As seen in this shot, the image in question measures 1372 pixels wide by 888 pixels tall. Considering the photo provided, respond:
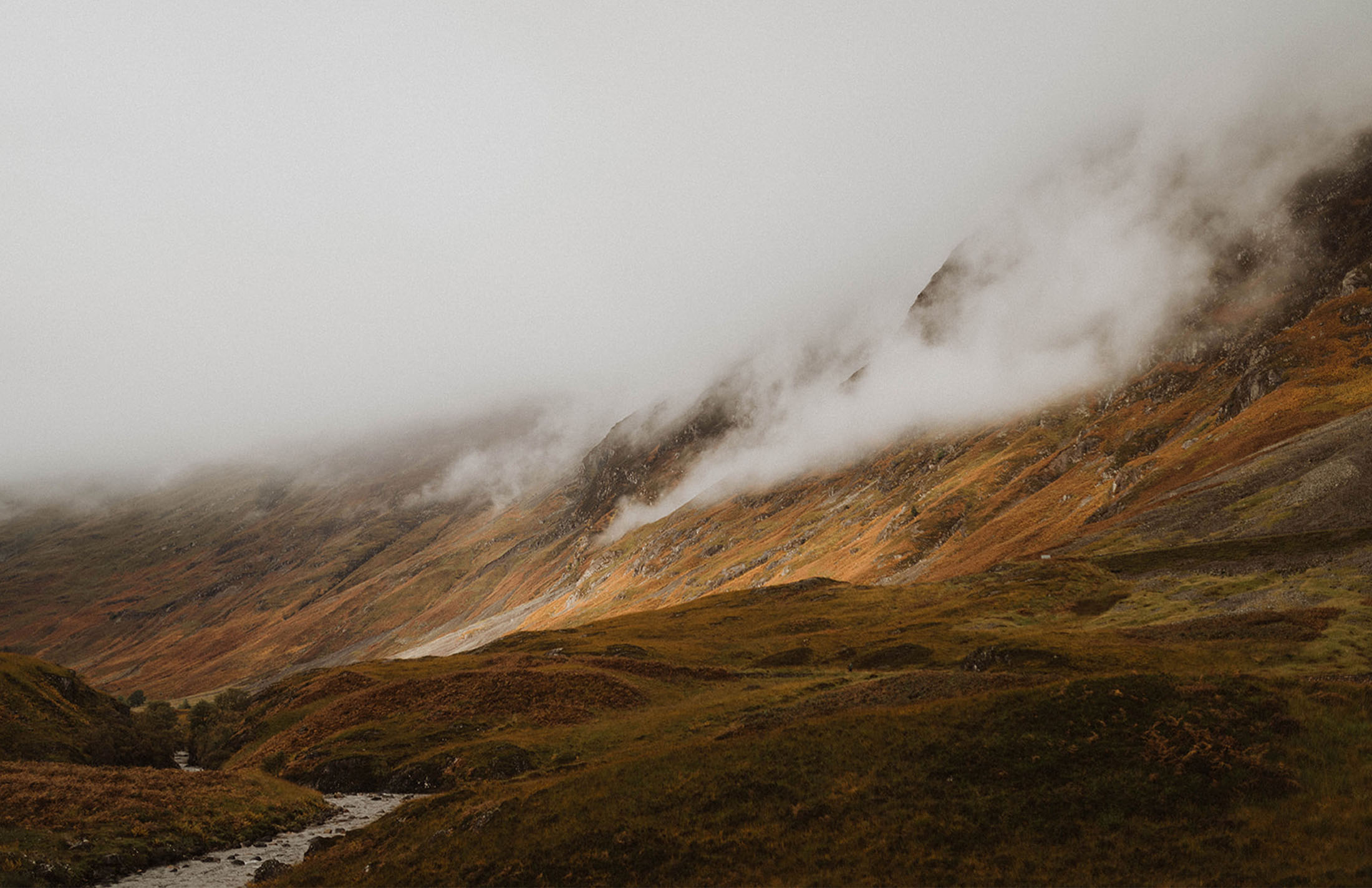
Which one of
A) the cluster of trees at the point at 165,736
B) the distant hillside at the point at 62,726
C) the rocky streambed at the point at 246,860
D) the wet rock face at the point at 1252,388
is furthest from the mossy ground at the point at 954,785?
the wet rock face at the point at 1252,388

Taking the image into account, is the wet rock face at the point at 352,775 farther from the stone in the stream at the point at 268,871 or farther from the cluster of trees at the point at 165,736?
the stone in the stream at the point at 268,871

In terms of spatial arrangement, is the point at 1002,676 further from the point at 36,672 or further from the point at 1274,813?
the point at 36,672

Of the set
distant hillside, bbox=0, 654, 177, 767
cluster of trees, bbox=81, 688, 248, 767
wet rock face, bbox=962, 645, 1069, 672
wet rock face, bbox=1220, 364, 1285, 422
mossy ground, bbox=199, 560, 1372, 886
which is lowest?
wet rock face, bbox=1220, 364, 1285, 422

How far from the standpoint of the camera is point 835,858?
2766 centimetres

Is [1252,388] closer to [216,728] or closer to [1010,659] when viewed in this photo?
[1010,659]

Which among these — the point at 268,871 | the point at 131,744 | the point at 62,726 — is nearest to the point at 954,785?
the point at 268,871

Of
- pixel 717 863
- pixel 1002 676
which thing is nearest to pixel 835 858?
pixel 717 863

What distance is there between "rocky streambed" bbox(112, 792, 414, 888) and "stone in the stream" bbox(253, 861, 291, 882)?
6 cm

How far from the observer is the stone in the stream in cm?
3681

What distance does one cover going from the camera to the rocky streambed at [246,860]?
123 feet

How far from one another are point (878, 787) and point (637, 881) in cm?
1201

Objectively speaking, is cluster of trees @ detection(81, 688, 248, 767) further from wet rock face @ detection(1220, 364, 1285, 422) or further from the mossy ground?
wet rock face @ detection(1220, 364, 1285, 422)

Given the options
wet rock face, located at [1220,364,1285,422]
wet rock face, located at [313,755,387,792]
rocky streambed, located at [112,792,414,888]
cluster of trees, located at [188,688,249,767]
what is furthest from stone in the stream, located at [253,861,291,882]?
wet rock face, located at [1220,364,1285,422]

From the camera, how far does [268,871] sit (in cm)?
3734
